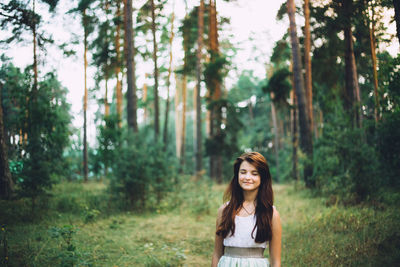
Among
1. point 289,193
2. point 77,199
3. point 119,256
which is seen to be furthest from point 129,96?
point 289,193

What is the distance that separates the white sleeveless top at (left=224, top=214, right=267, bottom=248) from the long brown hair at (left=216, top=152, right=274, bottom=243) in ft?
0.14

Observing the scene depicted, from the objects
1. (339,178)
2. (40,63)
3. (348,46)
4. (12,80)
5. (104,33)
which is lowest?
(339,178)

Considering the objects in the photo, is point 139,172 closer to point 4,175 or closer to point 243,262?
point 4,175

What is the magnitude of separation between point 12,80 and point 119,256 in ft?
14.6

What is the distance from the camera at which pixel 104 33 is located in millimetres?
14133

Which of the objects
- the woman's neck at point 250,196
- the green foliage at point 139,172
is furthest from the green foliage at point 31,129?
the woman's neck at point 250,196

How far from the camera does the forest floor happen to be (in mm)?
4582

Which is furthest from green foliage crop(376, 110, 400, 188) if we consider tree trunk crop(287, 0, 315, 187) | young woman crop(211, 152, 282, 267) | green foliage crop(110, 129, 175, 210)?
green foliage crop(110, 129, 175, 210)

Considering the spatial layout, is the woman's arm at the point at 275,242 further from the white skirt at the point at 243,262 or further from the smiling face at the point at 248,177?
the smiling face at the point at 248,177

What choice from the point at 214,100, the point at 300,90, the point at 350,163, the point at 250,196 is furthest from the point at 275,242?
the point at 214,100

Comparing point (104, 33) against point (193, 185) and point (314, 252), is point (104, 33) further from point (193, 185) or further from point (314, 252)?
point (314, 252)

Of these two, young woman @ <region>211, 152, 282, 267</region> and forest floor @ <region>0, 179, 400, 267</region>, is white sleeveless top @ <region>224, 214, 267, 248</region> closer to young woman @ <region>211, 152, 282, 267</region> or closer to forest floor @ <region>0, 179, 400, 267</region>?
young woman @ <region>211, 152, 282, 267</region>

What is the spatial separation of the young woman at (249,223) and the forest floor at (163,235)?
2.19m

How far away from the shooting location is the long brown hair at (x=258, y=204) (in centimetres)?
257
